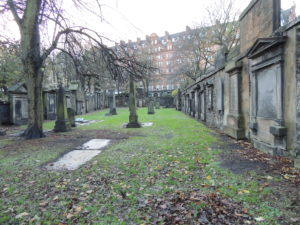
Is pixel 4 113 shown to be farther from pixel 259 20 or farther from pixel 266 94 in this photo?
pixel 259 20

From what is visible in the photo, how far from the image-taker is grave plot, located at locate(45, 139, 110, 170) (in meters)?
4.60

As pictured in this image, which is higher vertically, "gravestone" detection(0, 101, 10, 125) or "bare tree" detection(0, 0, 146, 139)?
"bare tree" detection(0, 0, 146, 139)

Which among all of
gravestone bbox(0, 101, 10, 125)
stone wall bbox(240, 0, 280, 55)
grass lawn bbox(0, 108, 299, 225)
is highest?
stone wall bbox(240, 0, 280, 55)

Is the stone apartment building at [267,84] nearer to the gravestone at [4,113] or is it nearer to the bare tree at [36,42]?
the bare tree at [36,42]

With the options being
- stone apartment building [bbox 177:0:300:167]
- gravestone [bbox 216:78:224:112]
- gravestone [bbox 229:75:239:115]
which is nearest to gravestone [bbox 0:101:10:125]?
gravestone [bbox 216:78:224:112]

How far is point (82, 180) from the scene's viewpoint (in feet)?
12.1

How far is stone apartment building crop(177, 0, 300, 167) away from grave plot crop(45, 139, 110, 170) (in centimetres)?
511

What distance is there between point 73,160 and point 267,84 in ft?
19.5

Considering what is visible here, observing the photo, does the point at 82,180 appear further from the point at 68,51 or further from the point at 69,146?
the point at 68,51

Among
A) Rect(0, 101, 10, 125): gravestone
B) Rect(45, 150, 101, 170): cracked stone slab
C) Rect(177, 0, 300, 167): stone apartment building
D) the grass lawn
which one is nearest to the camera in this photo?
the grass lawn

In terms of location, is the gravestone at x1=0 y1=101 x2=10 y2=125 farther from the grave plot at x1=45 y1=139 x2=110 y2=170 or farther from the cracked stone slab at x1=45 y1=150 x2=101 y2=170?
the cracked stone slab at x1=45 y1=150 x2=101 y2=170

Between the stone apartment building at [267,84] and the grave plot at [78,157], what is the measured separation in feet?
16.8

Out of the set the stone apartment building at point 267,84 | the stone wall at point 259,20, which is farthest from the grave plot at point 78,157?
the stone wall at point 259,20

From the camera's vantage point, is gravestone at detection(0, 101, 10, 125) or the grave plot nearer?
the grave plot
